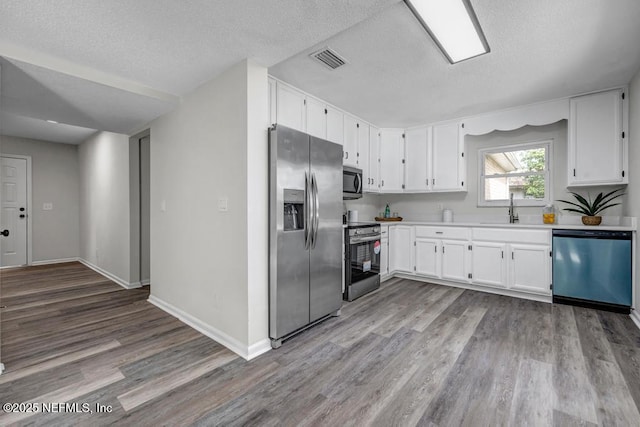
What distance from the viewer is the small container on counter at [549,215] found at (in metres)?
3.81

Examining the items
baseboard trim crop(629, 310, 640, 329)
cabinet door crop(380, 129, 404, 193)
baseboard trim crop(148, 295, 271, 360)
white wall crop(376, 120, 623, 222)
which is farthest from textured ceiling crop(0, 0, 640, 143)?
baseboard trim crop(629, 310, 640, 329)

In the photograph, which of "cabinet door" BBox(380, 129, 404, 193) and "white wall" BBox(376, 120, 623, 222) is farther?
"cabinet door" BBox(380, 129, 404, 193)

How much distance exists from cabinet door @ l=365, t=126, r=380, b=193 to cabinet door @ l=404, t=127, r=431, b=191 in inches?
19.5

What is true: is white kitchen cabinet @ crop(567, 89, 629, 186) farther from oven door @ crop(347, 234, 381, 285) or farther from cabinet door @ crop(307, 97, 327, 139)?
cabinet door @ crop(307, 97, 327, 139)

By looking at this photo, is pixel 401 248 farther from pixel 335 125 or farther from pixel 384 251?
pixel 335 125

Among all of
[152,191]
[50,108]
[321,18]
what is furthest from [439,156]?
[50,108]

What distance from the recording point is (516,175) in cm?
425

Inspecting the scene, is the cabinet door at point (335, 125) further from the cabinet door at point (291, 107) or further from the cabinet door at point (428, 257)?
the cabinet door at point (428, 257)

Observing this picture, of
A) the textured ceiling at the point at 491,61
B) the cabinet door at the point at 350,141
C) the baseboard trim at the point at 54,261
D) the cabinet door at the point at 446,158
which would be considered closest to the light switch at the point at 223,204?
the textured ceiling at the point at 491,61

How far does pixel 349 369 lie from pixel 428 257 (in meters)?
2.74

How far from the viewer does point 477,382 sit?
1938mm

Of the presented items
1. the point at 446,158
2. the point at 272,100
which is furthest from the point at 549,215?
the point at 272,100

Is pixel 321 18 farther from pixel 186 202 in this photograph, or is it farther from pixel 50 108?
pixel 50 108

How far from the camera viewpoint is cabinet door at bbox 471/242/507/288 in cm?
379
